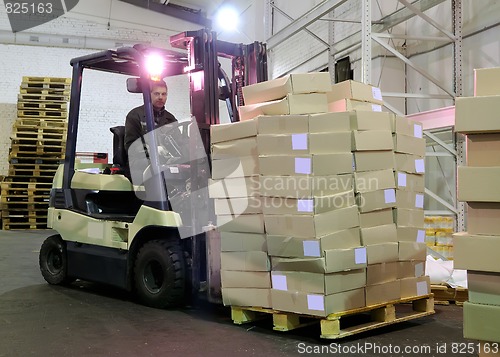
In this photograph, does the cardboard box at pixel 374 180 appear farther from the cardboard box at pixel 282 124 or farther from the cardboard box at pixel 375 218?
the cardboard box at pixel 282 124

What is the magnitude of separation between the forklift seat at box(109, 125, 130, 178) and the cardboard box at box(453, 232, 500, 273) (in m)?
3.57

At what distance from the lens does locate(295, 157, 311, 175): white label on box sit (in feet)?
12.2

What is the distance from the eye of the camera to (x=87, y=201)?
5715 mm

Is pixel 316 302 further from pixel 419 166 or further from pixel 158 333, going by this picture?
pixel 419 166

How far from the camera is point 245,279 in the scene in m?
4.03

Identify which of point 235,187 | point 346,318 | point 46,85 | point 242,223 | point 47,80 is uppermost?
point 47,80

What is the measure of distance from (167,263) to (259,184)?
48.1 inches

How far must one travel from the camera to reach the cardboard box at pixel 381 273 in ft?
12.8

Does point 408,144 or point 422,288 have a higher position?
point 408,144

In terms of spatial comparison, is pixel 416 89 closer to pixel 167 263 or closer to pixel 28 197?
pixel 167 263

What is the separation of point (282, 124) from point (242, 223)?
0.83 meters

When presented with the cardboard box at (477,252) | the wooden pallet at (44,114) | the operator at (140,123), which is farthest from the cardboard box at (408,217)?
the wooden pallet at (44,114)

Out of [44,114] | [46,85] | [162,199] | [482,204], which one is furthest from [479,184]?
[46,85]

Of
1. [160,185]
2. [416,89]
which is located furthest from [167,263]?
[416,89]
